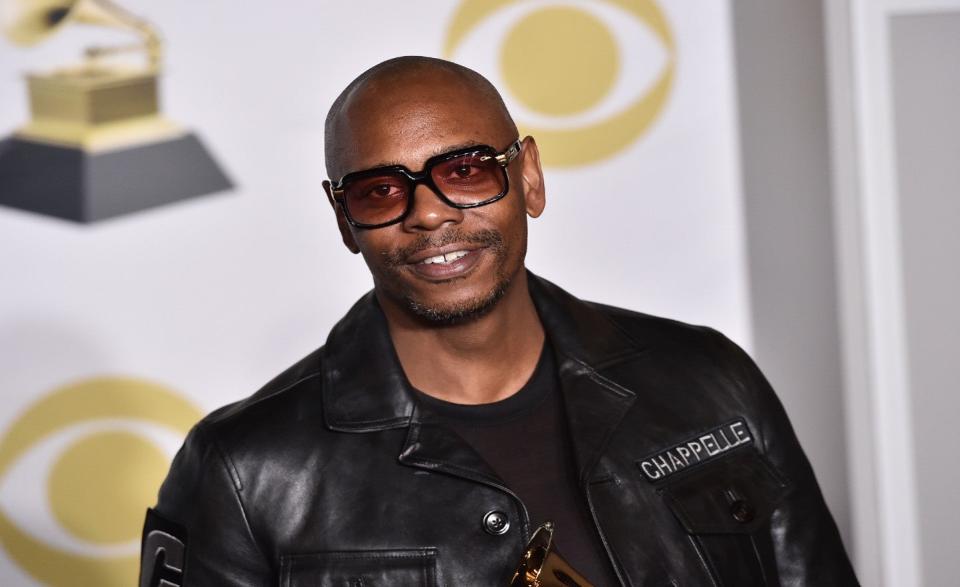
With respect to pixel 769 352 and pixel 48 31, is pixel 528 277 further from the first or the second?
pixel 48 31

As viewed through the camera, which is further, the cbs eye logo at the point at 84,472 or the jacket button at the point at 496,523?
the cbs eye logo at the point at 84,472

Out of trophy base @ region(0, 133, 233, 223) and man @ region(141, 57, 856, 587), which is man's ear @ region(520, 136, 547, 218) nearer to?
man @ region(141, 57, 856, 587)

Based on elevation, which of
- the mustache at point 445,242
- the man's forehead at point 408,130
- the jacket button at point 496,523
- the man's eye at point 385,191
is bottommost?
the jacket button at point 496,523

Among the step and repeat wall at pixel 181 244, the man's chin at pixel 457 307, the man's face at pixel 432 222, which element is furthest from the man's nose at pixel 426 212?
the step and repeat wall at pixel 181 244

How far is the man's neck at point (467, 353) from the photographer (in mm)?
2070

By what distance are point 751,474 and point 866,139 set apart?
154 centimetres

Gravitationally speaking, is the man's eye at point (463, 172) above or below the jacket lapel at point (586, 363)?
above

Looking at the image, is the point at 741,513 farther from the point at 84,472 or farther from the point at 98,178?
the point at 98,178

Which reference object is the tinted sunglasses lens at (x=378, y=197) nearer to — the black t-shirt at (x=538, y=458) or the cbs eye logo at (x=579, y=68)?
the black t-shirt at (x=538, y=458)

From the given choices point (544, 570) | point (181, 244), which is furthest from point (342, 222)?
point (181, 244)

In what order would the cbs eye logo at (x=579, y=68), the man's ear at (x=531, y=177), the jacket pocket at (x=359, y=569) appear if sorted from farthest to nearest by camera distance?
1. the cbs eye logo at (x=579, y=68)
2. the man's ear at (x=531, y=177)
3. the jacket pocket at (x=359, y=569)

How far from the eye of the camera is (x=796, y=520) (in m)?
2.10

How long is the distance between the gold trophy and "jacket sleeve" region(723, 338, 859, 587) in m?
0.39

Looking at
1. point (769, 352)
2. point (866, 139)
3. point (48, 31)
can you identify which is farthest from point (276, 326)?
point (866, 139)
